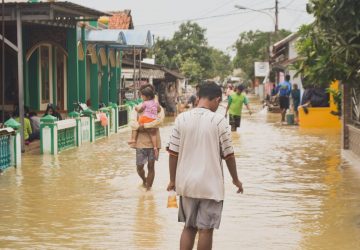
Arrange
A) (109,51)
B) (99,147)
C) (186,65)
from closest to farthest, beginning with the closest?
(99,147) < (109,51) < (186,65)

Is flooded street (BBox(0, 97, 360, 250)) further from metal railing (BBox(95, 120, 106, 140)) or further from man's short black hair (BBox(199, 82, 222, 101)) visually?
metal railing (BBox(95, 120, 106, 140))

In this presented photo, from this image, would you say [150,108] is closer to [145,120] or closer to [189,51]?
[145,120]

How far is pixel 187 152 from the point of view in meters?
6.56

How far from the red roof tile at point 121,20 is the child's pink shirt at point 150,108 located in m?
26.5

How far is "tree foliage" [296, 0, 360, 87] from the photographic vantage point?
32.5ft

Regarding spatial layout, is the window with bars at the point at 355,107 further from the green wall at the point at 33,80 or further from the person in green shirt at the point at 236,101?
the green wall at the point at 33,80

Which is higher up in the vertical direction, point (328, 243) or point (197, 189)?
point (197, 189)

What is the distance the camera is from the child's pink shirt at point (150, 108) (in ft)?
38.5

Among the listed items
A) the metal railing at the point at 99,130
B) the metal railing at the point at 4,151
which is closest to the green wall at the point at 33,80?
the metal railing at the point at 99,130

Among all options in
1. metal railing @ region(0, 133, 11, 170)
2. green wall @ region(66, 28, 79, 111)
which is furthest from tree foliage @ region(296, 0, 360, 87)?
green wall @ region(66, 28, 79, 111)

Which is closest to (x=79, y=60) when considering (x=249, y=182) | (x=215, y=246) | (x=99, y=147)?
(x=99, y=147)

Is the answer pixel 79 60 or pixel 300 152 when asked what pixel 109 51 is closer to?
pixel 79 60

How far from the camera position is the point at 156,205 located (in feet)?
34.6

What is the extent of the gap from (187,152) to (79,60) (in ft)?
59.7
